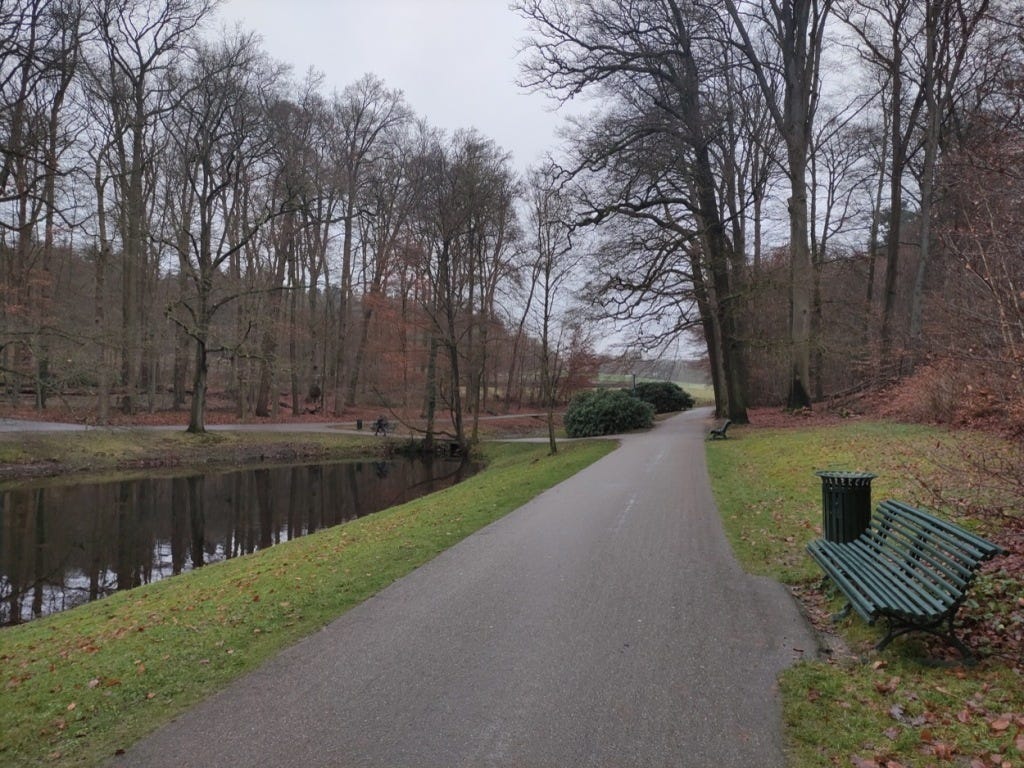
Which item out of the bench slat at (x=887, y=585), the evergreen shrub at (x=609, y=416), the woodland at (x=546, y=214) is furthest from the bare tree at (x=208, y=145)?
the bench slat at (x=887, y=585)

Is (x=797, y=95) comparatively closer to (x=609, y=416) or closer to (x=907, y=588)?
(x=609, y=416)

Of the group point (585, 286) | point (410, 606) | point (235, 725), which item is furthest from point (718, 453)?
point (235, 725)

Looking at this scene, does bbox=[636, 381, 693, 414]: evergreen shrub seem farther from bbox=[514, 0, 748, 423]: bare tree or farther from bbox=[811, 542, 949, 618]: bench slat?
bbox=[811, 542, 949, 618]: bench slat

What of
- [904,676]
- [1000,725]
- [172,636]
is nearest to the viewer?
[1000,725]

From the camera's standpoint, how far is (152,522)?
15.7 metres

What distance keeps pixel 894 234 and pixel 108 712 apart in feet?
89.7

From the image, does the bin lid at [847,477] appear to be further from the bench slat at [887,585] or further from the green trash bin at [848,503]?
the bench slat at [887,585]

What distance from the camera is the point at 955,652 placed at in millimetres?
4898

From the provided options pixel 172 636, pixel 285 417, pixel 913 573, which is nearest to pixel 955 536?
pixel 913 573

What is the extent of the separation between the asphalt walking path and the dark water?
698 centimetres

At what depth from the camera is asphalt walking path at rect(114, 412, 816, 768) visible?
12.4 feet

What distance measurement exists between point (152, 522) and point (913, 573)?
1544 cm

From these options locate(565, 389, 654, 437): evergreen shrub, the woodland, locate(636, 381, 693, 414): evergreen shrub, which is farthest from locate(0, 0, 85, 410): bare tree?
locate(636, 381, 693, 414): evergreen shrub

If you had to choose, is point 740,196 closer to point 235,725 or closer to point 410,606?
point 410,606
